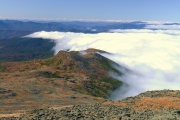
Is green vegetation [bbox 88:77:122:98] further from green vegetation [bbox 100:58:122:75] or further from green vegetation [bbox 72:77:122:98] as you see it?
green vegetation [bbox 100:58:122:75]

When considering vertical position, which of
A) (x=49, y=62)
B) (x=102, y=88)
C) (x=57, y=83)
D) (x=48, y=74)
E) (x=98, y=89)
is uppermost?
(x=49, y=62)

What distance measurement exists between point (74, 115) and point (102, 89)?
9974cm

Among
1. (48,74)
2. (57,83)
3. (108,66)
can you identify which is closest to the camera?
(57,83)

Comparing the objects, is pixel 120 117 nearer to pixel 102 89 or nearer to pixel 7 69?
pixel 102 89

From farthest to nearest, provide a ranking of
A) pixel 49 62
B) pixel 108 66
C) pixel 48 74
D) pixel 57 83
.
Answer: pixel 108 66 → pixel 49 62 → pixel 48 74 → pixel 57 83

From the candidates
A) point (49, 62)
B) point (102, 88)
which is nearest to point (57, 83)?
point (102, 88)

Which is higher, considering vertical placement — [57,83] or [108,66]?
[108,66]

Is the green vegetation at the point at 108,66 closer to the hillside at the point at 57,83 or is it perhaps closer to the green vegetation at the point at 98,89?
the hillside at the point at 57,83

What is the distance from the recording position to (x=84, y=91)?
122750 mm

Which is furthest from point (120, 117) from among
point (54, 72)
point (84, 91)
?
point (54, 72)

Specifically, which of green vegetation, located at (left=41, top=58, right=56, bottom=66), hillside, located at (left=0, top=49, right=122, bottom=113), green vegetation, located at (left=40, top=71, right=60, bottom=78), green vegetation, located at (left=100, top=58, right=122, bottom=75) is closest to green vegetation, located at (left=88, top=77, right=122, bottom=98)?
hillside, located at (left=0, top=49, right=122, bottom=113)

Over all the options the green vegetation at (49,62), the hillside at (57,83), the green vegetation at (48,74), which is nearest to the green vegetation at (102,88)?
the hillside at (57,83)

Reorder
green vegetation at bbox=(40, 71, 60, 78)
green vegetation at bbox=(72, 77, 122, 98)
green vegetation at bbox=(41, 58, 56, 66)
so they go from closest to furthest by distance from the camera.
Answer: green vegetation at bbox=(72, 77, 122, 98), green vegetation at bbox=(40, 71, 60, 78), green vegetation at bbox=(41, 58, 56, 66)

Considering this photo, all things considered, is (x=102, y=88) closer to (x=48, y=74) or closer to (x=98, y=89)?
Answer: (x=98, y=89)
